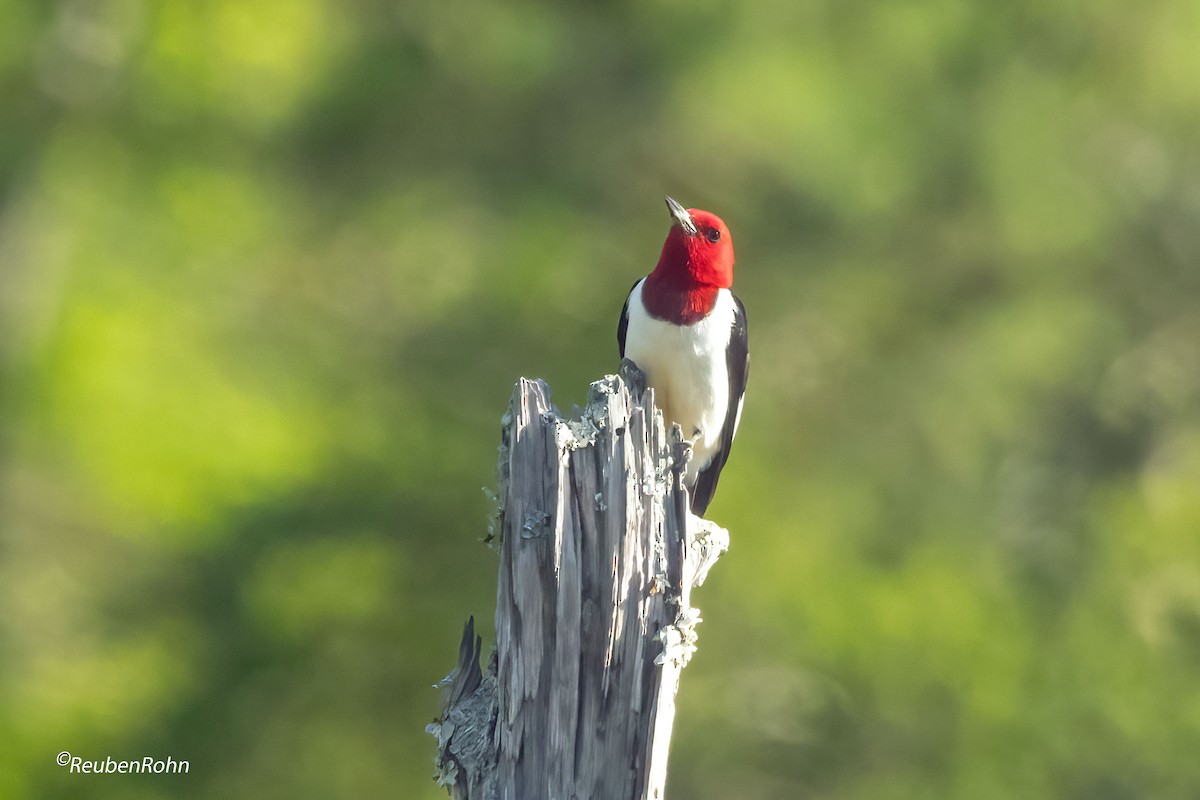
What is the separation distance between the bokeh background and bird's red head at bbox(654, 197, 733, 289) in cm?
231

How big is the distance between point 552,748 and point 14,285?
4.50 metres

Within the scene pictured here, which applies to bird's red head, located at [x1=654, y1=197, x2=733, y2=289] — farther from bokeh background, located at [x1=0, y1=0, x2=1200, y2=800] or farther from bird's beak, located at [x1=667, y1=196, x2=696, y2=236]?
bokeh background, located at [x1=0, y1=0, x2=1200, y2=800]

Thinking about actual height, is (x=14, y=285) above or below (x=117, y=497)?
above

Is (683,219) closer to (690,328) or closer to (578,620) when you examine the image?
(690,328)

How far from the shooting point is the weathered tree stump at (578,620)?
9.54 ft

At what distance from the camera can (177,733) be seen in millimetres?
6656

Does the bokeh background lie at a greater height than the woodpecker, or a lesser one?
greater

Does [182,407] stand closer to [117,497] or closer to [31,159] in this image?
[117,497]

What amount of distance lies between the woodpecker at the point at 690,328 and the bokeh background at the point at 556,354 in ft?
7.33

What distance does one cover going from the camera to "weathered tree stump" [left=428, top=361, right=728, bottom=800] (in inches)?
114

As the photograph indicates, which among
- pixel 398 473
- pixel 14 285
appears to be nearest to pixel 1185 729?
pixel 398 473

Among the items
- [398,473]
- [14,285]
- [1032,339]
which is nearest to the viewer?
[14,285]

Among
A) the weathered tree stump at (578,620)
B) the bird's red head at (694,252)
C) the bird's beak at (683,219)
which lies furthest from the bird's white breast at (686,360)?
the weathered tree stump at (578,620)

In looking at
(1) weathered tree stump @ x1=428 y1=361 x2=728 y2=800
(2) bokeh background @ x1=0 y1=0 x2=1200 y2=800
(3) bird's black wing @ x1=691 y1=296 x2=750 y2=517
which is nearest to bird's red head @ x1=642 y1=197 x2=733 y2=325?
(3) bird's black wing @ x1=691 y1=296 x2=750 y2=517
